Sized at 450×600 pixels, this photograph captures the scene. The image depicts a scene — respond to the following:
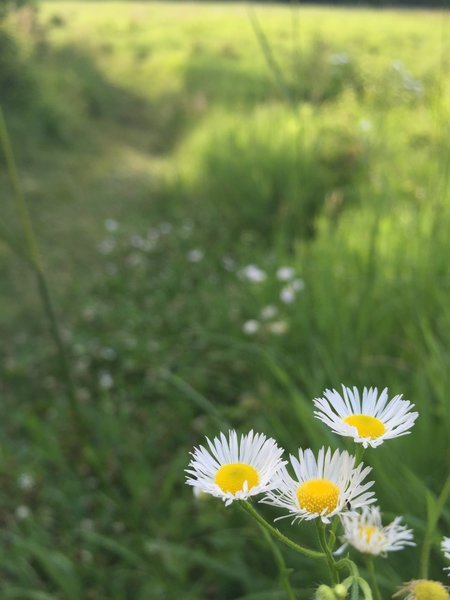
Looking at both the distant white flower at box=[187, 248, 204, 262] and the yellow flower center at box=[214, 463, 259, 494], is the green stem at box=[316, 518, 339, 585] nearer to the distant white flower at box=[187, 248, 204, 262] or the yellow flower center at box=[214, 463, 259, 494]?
the yellow flower center at box=[214, 463, 259, 494]

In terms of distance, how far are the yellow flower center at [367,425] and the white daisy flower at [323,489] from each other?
0.06ft

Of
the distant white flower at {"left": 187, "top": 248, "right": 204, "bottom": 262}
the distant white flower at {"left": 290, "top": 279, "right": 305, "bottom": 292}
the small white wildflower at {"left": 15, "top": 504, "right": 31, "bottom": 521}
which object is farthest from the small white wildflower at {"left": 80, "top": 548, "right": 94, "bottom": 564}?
the distant white flower at {"left": 187, "top": 248, "right": 204, "bottom": 262}

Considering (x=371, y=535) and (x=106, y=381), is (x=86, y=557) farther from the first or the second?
(x=371, y=535)

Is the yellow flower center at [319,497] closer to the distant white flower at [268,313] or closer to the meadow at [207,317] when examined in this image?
the meadow at [207,317]

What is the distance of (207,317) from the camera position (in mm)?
2479

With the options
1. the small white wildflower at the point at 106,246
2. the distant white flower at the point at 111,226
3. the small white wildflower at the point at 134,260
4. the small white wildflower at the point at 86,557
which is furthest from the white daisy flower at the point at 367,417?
the distant white flower at the point at 111,226

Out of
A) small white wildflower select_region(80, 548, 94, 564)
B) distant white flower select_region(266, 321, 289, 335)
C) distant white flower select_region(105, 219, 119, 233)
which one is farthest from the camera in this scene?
distant white flower select_region(105, 219, 119, 233)

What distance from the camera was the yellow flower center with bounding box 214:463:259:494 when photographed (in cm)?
36

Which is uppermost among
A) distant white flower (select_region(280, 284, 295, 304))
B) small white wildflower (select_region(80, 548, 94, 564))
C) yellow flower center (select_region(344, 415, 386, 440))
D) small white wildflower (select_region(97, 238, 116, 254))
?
small white wildflower (select_region(97, 238, 116, 254))

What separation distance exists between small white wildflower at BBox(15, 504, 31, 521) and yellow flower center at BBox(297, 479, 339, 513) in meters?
1.40

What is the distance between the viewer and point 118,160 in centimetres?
515

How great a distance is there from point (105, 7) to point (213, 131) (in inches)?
260

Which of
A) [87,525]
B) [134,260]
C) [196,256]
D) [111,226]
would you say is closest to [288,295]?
[87,525]

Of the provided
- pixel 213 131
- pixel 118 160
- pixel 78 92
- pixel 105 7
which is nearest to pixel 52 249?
pixel 213 131
